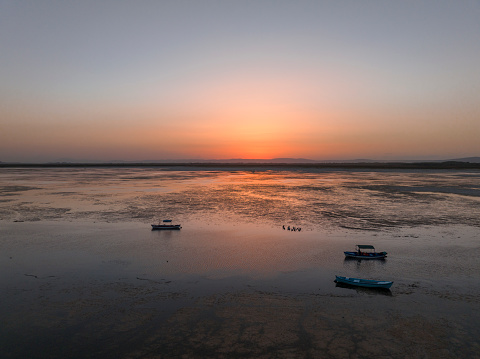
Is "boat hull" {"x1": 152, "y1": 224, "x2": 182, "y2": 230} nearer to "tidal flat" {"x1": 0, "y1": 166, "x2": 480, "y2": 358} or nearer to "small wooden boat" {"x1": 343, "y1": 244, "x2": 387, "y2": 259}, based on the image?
"tidal flat" {"x1": 0, "y1": 166, "x2": 480, "y2": 358}

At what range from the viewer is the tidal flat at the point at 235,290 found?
41.0 ft

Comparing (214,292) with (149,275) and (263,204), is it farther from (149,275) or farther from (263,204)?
(263,204)

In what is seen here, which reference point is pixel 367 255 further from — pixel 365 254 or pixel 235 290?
pixel 235 290

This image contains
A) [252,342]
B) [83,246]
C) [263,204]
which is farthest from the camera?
[263,204]

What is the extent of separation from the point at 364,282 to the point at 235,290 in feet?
26.1

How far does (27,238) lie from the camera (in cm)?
2762

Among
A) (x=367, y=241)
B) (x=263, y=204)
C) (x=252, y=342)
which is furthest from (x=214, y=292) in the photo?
(x=263, y=204)

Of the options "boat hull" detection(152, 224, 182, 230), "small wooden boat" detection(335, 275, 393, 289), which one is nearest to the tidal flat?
"small wooden boat" detection(335, 275, 393, 289)

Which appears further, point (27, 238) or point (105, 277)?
point (27, 238)

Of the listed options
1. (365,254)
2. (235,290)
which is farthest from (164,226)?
(365,254)

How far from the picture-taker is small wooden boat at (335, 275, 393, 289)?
1759 cm

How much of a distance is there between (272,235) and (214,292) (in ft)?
43.3

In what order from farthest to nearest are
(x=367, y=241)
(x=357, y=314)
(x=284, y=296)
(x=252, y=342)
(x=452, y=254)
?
(x=367, y=241), (x=452, y=254), (x=284, y=296), (x=357, y=314), (x=252, y=342)

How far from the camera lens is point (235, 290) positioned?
17547 mm
